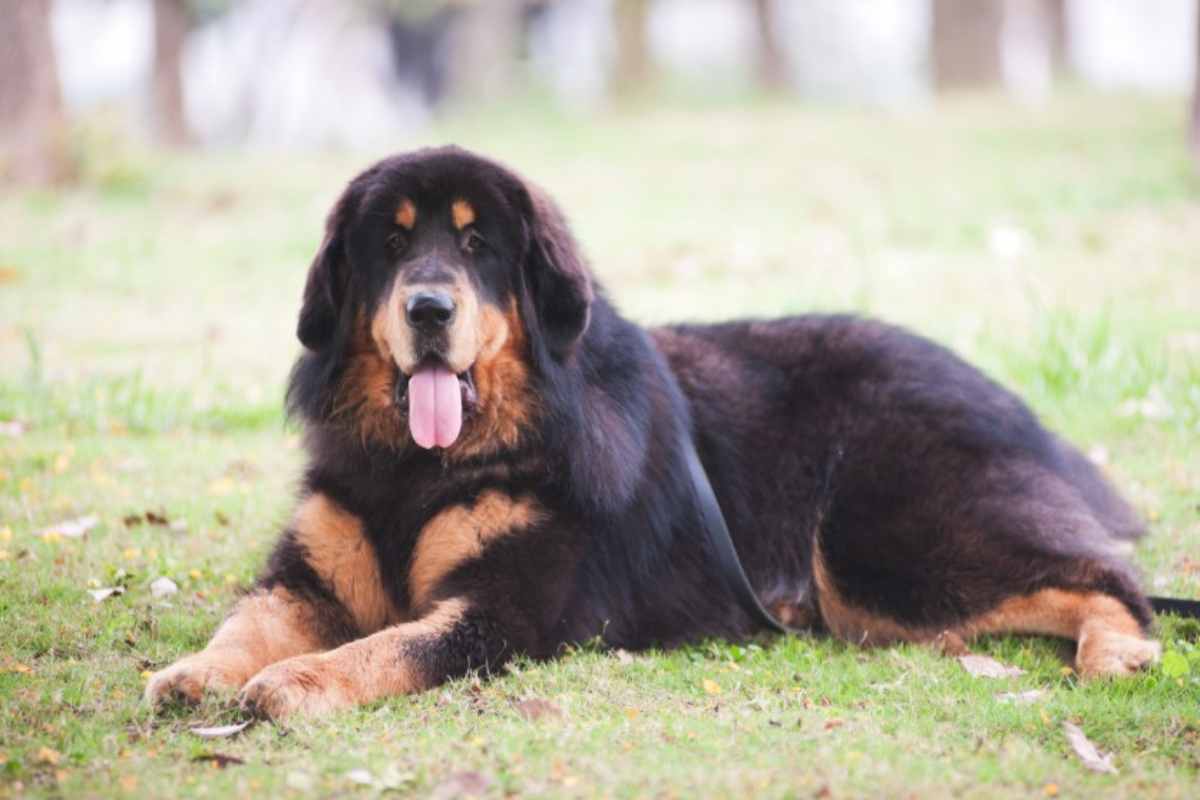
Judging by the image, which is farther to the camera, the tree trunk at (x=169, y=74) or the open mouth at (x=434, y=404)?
the tree trunk at (x=169, y=74)

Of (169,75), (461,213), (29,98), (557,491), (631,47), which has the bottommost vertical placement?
(557,491)

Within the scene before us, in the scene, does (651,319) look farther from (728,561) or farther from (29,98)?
(29,98)

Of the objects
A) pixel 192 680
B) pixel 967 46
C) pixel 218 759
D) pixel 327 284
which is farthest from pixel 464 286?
pixel 967 46

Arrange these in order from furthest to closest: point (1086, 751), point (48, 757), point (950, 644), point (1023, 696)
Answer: point (950, 644) → point (1023, 696) → point (1086, 751) → point (48, 757)

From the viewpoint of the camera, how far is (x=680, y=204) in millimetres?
17438

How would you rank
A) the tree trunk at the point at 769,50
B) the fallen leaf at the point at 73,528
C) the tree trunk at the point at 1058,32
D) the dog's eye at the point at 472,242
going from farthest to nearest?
1. the tree trunk at the point at 769,50
2. the tree trunk at the point at 1058,32
3. the fallen leaf at the point at 73,528
4. the dog's eye at the point at 472,242

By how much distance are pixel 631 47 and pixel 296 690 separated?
23.3 m

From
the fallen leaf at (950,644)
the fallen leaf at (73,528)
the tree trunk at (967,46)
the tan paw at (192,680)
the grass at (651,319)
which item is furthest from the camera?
the tree trunk at (967,46)

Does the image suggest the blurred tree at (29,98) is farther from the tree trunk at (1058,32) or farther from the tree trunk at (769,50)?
the tree trunk at (1058,32)

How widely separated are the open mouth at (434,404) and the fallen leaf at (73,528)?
2301 millimetres

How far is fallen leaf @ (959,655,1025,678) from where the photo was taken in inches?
190

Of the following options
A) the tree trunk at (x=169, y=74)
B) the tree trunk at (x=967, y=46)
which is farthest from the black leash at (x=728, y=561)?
the tree trunk at (x=169, y=74)

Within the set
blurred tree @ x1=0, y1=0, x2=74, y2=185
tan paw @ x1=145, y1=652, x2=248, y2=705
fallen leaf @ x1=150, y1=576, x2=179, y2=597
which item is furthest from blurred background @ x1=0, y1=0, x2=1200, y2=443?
tan paw @ x1=145, y1=652, x2=248, y2=705

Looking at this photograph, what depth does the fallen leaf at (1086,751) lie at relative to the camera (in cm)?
384
